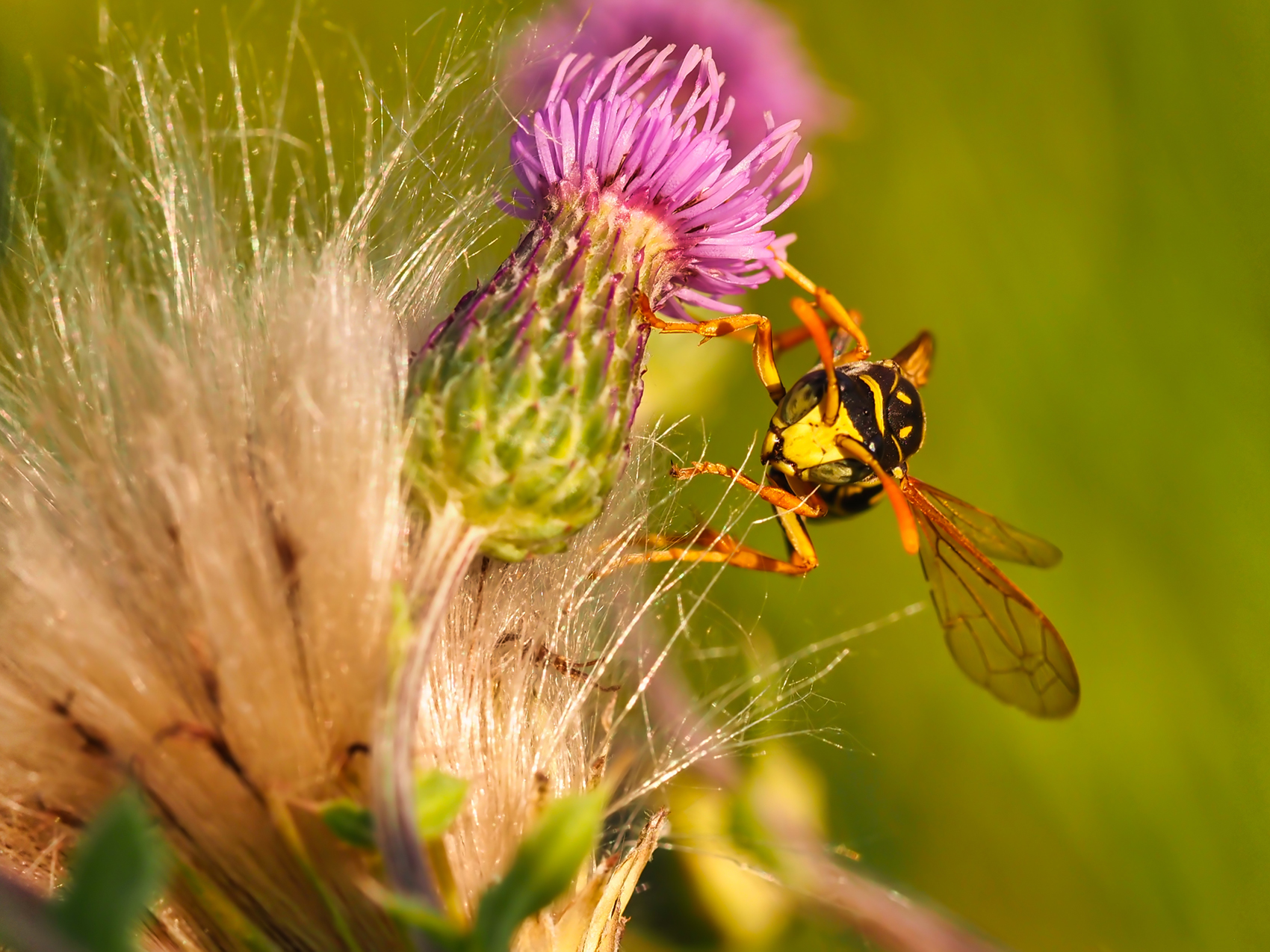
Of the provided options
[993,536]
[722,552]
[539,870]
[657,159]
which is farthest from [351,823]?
[993,536]

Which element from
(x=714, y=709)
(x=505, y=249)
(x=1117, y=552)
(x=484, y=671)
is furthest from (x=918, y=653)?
(x=484, y=671)

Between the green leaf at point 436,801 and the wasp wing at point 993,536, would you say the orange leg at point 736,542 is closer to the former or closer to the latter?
the wasp wing at point 993,536

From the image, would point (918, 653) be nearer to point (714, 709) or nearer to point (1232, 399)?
point (1232, 399)

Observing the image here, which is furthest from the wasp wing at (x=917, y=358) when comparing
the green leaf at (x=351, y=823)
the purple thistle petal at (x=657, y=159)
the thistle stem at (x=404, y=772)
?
the green leaf at (x=351, y=823)

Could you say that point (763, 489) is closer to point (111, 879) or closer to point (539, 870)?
point (539, 870)

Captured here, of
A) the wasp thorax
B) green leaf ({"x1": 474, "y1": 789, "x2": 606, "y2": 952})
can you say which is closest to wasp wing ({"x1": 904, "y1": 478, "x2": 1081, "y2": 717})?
the wasp thorax

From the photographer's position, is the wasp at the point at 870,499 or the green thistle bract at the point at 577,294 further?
the wasp at the point at 870,499
